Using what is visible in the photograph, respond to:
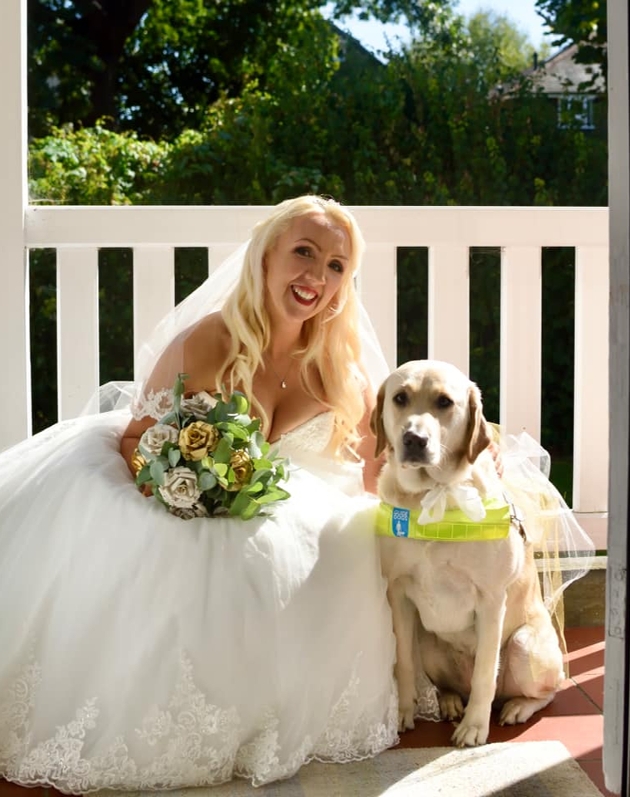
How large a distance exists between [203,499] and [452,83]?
5111 mm

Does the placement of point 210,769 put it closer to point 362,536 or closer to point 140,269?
point 362,536

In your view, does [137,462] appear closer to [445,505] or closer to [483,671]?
[445,505]

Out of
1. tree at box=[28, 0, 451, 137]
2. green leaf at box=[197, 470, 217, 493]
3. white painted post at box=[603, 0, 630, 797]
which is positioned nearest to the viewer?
white painted post at box=[603, 0, 630, 797]

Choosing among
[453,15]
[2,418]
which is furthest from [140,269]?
[453,15]

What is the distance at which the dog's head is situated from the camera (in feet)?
7.48

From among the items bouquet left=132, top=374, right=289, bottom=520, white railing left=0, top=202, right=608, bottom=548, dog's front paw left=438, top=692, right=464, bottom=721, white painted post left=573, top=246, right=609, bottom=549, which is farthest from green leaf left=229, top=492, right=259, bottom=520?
white painted post left=573, top=246, right=609, bottom=549

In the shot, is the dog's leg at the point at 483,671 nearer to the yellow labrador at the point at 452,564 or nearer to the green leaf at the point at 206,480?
the yellow labrador at the point at 452,564

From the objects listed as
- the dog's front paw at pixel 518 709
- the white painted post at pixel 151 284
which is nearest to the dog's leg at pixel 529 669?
the dog's front paw at pixel 518 709

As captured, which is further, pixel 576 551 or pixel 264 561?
pixel 576 551

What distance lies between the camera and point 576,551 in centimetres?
274

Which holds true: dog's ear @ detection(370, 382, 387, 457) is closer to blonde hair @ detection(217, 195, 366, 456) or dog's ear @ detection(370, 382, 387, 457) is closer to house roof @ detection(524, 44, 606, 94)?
blonde hair @ detection(217, 195, 366, 456)

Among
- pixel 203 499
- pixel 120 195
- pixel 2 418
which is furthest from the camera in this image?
pixel 120 195

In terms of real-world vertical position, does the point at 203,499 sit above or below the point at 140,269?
below

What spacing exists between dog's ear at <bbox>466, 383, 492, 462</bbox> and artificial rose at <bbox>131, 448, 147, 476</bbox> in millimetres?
711
